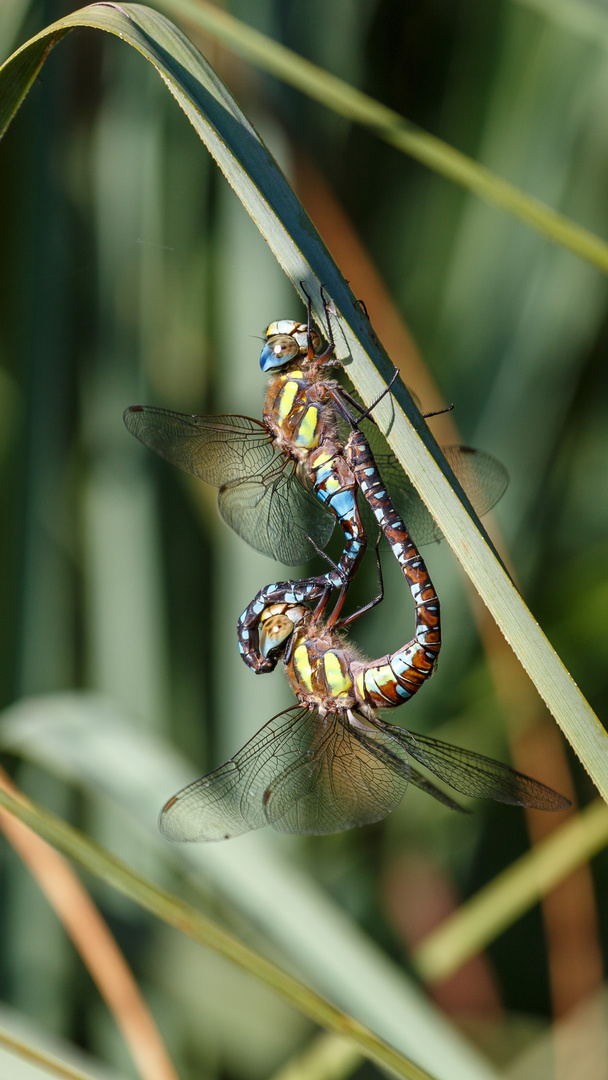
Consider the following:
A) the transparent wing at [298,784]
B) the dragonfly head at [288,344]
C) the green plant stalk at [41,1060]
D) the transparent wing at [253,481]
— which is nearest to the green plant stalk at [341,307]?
the dragonfly head at [288,344]

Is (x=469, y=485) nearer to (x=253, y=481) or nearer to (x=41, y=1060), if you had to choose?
(x=253, y=481)

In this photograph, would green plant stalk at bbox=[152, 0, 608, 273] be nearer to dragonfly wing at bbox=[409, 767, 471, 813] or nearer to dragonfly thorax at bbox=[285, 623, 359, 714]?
dragonfly thorax at bbox=[285, 623, 359, 714]

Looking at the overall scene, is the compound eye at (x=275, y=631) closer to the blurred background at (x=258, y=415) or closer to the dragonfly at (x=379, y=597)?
the dragonfly at (x=379, y=597)

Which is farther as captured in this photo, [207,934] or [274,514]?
[274,514]

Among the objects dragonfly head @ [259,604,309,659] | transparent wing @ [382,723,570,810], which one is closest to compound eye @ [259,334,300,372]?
dragonfly head @ [259,604,309,659]

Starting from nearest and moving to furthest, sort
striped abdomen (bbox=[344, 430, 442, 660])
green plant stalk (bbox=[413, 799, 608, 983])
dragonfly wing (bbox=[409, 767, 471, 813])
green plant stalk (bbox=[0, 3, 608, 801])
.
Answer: green plant stalk (bbox=[0, 3, 608, 801]) < striped abdomen (bbox=[344, 430, 442, 660]) < dragonfly wing (bbox=[409, 767, 471, 813]) < green plant stalk (bbox=[413, 799, 608, 983])

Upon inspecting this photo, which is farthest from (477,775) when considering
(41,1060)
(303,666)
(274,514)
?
(41,1060)

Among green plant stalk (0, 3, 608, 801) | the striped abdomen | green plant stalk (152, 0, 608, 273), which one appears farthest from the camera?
the striped abdomen
